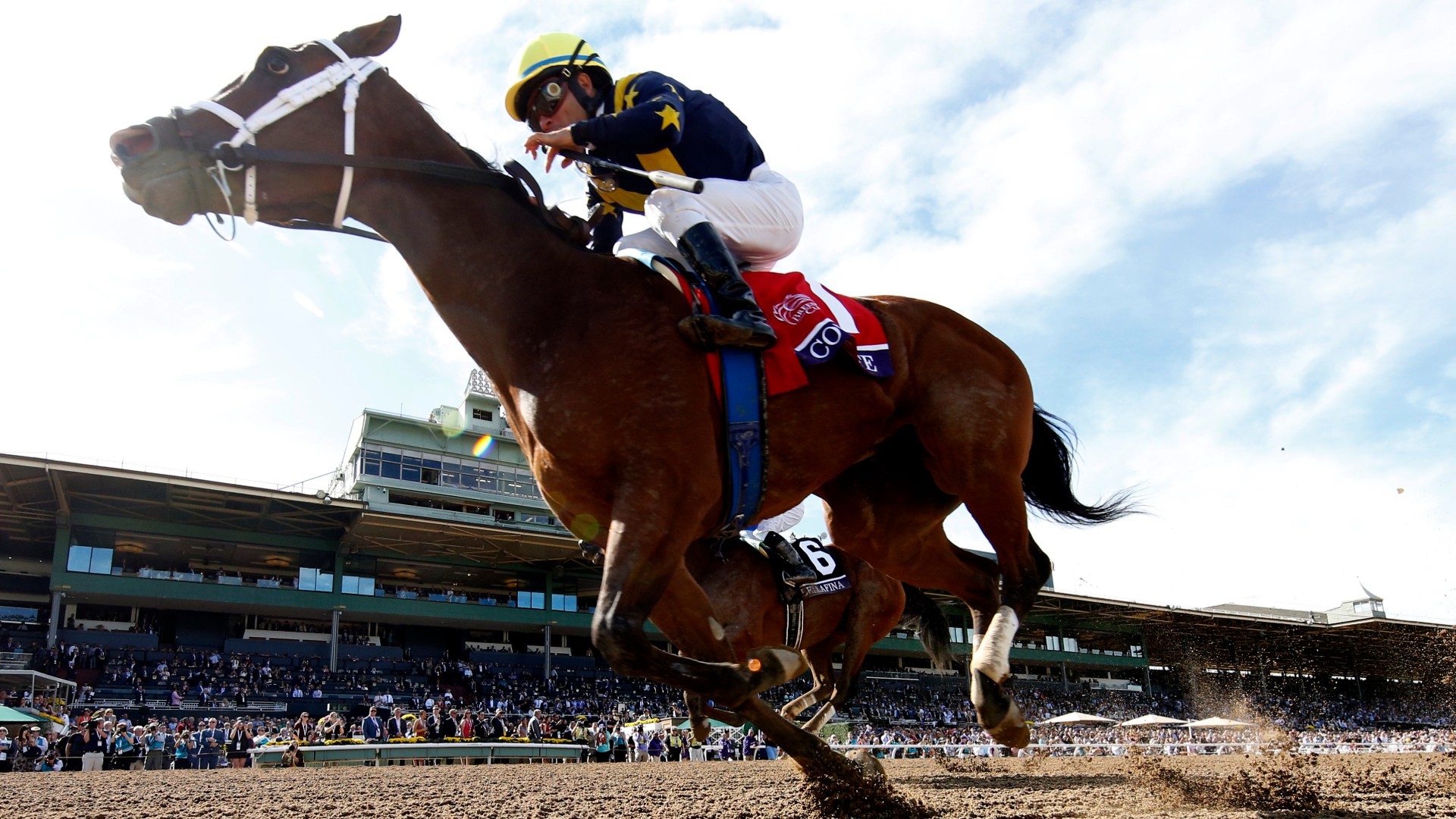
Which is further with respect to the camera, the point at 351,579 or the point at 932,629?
the point at 351,579

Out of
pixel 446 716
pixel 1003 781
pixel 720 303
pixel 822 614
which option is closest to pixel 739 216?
pixel 720 303

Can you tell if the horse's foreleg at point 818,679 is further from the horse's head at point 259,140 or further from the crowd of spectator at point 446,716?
the horse's head at point 259,140

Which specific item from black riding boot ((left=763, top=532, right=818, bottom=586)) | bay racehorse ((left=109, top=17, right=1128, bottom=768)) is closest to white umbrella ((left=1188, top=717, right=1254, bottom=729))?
black riding boot ((left=763, top=532, right=818, bottom=586))

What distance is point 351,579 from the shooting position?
128ft

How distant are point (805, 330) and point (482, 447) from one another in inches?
1758

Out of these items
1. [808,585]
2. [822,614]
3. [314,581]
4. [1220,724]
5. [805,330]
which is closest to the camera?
[805,330]

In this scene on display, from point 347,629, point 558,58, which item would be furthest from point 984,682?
point 347,629

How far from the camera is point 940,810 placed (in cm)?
463

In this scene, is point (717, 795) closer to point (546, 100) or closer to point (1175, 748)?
point (546, 100)

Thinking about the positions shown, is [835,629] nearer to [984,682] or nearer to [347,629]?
[984,682]

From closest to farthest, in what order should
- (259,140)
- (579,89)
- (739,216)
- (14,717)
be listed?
(259,140), (739,216), (579,89), (14,717)

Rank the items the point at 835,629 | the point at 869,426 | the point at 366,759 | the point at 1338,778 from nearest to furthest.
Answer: the point at 869,426, the point at 1338,778, the point at 835,629, the point at 366,759

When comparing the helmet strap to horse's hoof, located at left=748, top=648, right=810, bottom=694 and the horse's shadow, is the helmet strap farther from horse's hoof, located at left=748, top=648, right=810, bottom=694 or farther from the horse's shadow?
the horse's shadow

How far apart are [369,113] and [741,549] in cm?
521
